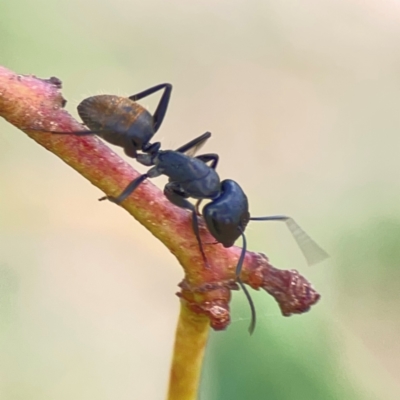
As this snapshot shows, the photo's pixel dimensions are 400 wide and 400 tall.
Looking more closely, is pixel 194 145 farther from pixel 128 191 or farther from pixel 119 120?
pixel 128 191

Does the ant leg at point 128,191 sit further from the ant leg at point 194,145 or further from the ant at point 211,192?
the ant leg at point 194,145

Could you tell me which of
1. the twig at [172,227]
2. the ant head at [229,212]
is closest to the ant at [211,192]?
the ant head at [229,212]

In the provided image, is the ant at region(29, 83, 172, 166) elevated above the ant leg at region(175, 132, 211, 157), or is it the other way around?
the ant leg at region(175, 132, 211, 157)

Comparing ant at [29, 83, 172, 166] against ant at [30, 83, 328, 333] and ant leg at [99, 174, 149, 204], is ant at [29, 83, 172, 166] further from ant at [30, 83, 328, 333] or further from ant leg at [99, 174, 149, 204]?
ant leg at [99, 174, 149, 204]

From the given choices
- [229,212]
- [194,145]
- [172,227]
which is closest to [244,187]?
[194,145]

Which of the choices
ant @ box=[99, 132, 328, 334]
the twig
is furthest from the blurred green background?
the twig

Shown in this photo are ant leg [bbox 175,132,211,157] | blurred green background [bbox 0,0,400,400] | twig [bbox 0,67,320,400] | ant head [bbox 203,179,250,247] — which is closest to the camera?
twig [bbox 0,67,320,400]
